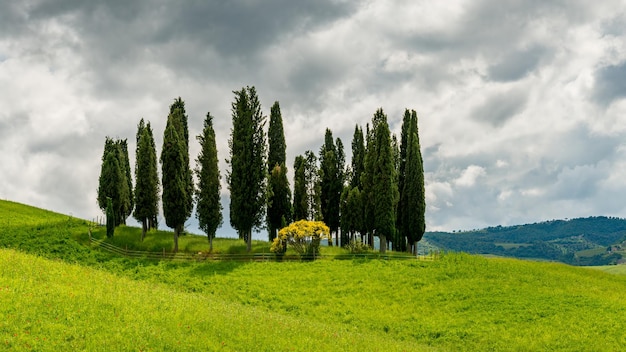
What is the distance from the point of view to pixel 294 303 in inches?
1655

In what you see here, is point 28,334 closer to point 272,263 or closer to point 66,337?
point 66,337

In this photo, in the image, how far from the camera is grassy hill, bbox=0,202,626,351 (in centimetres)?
2411

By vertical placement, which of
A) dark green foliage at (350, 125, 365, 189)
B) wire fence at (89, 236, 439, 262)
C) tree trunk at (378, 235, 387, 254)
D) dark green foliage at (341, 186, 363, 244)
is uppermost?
dark green foliage at (350, 125, 365, 189)

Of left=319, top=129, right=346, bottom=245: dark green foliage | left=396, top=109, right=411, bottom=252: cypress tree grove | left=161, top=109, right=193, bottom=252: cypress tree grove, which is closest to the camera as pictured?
left=161, top=109, right=193, bottom=252: cypress tree grove

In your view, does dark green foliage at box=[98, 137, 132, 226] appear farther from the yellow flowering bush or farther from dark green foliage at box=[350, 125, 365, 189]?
dark green foliage at box=[350, 125, 365, 189]

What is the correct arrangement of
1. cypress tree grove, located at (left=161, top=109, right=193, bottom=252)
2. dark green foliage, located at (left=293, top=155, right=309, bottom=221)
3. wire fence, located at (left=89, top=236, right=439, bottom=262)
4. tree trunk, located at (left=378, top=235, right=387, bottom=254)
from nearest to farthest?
wire fence, located at (left=89, top=236, right=439, bottom=262)
cypress tree grove, located at (left=161, top=109, right=193, bottom=252)
tree trunk, located at (left=378, top=235, right=387, bottom=254)
dark green foliage, located at (left=293, top=155, right=309, bottom=221)

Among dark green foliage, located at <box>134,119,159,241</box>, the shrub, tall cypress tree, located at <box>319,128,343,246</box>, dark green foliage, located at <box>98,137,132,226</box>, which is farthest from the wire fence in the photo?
tall cypress tree, located at <box>319,128,343,246</box>

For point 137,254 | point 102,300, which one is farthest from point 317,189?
point 102,300

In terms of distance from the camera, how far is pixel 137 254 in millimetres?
56938

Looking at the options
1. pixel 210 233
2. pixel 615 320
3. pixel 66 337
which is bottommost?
pixel 615 320

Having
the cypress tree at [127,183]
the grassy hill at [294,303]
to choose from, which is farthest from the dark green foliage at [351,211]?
the cypress tree at [127,183]

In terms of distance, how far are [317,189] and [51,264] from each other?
128 feet

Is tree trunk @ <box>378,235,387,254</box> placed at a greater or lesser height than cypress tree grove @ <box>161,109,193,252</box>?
lesser

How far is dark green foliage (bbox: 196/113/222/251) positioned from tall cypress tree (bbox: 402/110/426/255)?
2447 cm
